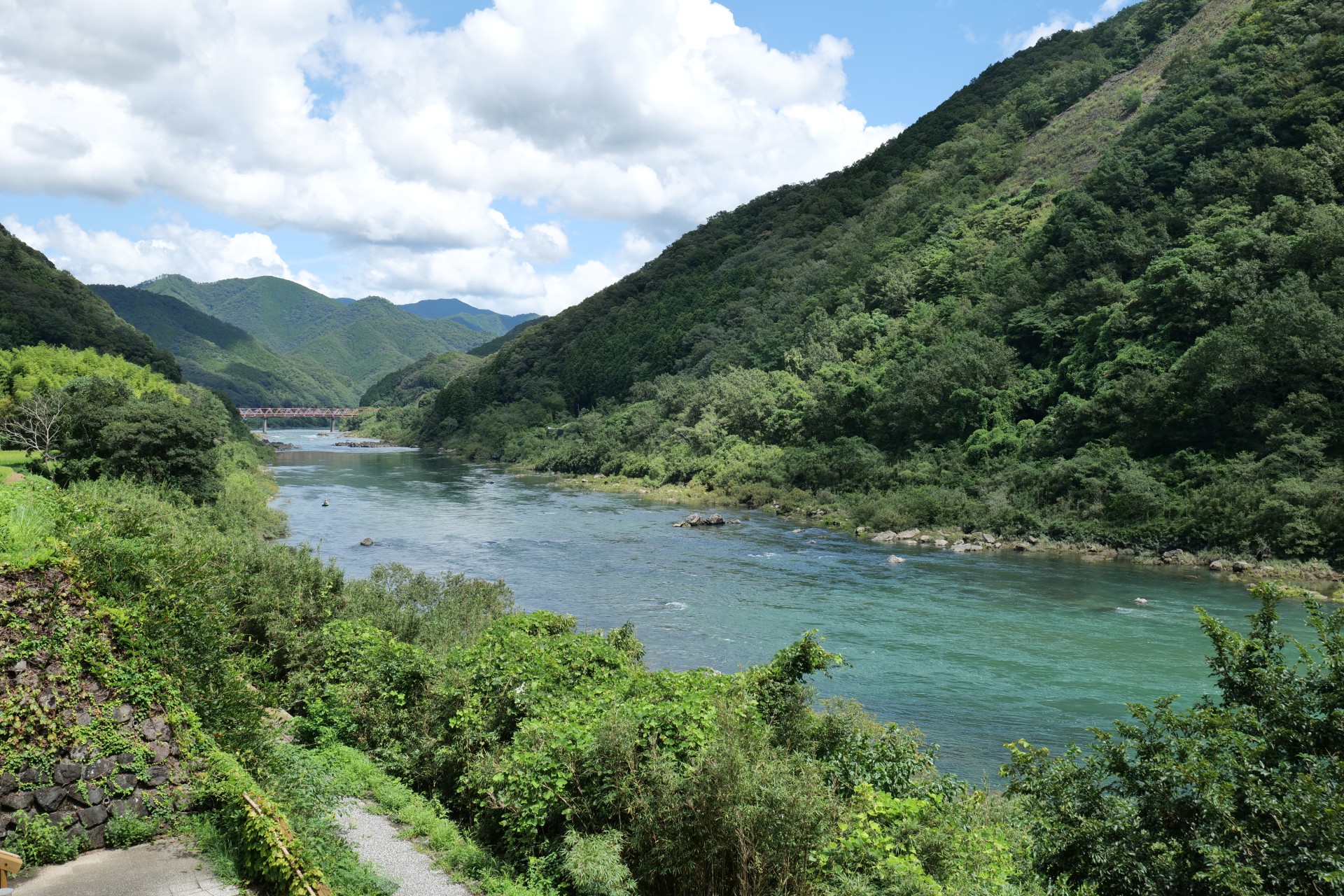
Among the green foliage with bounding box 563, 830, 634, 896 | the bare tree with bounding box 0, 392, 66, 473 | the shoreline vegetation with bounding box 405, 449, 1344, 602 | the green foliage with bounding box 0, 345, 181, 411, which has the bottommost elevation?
the green foliage with bounding box 563, 830, 634, 896

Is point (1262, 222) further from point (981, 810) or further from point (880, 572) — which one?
point (981, 810)

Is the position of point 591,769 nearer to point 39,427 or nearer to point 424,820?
point 424,820

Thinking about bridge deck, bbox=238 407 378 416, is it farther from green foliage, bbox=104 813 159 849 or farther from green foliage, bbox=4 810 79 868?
green foliage, bbox=4 810 79 868

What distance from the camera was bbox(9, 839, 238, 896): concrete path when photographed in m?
8.26

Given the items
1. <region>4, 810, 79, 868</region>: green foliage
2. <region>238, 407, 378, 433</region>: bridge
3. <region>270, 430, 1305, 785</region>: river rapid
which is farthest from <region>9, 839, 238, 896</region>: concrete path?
<region>238, 407, 378, 433</region>: bridge

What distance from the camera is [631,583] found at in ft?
122

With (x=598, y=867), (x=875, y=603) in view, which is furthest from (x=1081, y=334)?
(x=598, y=867)

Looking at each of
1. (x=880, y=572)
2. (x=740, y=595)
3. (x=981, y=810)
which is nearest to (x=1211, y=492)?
(x=880, y=572)

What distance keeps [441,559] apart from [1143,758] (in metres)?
35.0

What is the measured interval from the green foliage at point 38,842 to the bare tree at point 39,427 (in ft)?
99.7

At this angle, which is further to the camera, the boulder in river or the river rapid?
the boulder in river

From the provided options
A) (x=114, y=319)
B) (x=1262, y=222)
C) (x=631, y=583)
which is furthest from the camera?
(x=114, y=319)

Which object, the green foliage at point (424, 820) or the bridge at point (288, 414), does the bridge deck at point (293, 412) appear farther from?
the green foliage at point (424, 820)

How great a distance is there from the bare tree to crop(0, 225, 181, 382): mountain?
36256mm
